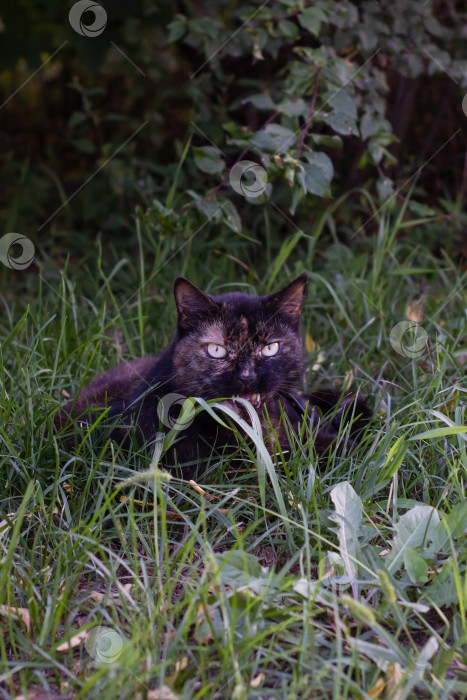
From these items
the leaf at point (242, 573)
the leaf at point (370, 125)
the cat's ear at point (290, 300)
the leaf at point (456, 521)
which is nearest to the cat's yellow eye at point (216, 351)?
the cat's ear at point (290, 300)

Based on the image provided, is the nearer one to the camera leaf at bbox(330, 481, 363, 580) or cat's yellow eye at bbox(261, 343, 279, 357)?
leaf at bbox(330, 481, 363, 580)

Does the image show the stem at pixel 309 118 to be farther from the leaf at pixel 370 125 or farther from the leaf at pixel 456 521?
the leaf at pixel 456 521

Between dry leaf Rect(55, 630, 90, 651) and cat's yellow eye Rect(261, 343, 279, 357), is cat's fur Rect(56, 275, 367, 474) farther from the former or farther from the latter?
dry leaf Rect(55, 630, 90, 651)

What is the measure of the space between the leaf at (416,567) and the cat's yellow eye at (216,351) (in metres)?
0.87

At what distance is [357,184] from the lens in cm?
408

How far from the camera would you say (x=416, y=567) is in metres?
1.59

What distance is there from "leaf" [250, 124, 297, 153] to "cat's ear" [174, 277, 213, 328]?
0.83 metres

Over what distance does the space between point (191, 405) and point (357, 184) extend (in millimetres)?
2654

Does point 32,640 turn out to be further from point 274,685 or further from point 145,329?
point 145,329

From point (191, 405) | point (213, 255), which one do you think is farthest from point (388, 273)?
point (191, 405)

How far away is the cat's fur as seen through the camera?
2.13 meters

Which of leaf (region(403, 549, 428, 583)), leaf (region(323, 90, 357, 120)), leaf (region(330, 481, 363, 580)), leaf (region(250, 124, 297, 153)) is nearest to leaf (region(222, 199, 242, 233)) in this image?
leaf (region(250, 124, 297, 153))

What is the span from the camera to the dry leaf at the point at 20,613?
1.49 m

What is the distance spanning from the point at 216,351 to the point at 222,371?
0.24 feet
